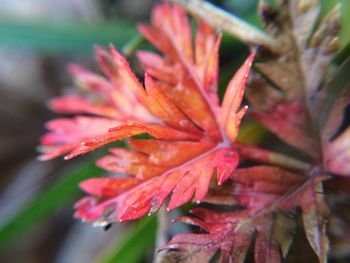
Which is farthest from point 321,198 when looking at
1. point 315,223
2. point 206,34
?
point 206,34

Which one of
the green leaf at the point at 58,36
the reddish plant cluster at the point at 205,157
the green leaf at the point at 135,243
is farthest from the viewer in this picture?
the green leaf at the point at 58,36

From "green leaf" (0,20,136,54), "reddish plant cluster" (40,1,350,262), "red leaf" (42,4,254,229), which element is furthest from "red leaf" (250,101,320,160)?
"green leaf" (0,20,136,54)

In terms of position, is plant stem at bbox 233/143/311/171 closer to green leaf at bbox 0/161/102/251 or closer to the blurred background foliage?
the blurred background foliage

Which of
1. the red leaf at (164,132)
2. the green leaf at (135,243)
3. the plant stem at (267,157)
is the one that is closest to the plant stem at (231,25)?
the red leaf at (164,132)

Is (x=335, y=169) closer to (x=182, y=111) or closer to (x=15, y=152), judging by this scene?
(x=182, y=111)

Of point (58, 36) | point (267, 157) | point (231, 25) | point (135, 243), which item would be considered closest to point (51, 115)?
point (58, 36)

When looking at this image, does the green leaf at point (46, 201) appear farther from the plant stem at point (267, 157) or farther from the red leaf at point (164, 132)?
the plant stem at point (267, 157)

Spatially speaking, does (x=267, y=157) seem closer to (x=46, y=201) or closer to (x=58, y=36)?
(x=46, y=201)
